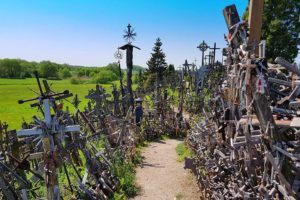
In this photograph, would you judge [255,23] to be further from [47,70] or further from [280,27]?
[47,70]

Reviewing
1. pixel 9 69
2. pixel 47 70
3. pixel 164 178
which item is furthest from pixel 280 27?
pixel 9 69

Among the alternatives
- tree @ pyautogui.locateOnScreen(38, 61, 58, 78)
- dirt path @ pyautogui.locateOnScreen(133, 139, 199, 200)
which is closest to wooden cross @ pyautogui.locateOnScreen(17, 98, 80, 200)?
dirt path @ pyautogui.locateOnScreen(133, 139, 199, 200)

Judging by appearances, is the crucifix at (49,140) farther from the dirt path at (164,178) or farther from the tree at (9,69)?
the tree at (9,69)

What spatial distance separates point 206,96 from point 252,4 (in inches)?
492

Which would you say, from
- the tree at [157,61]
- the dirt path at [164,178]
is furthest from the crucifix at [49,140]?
the tree at [157,61]

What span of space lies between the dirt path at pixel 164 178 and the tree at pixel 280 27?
1404 centimetres

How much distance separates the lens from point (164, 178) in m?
9.17

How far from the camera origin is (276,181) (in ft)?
13.3

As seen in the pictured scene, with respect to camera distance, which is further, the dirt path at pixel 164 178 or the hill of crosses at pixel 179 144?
the dirt path at pixel 164 178

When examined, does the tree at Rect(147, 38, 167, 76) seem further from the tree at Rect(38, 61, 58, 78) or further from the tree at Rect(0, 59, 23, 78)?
the tree at Rect(0, 59, 23, 78)

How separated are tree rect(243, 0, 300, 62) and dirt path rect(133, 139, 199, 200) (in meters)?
14.0

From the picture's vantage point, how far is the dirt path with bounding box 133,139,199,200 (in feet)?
26.2

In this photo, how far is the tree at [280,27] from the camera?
22.2 metres

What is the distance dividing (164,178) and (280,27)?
17.2 metres
